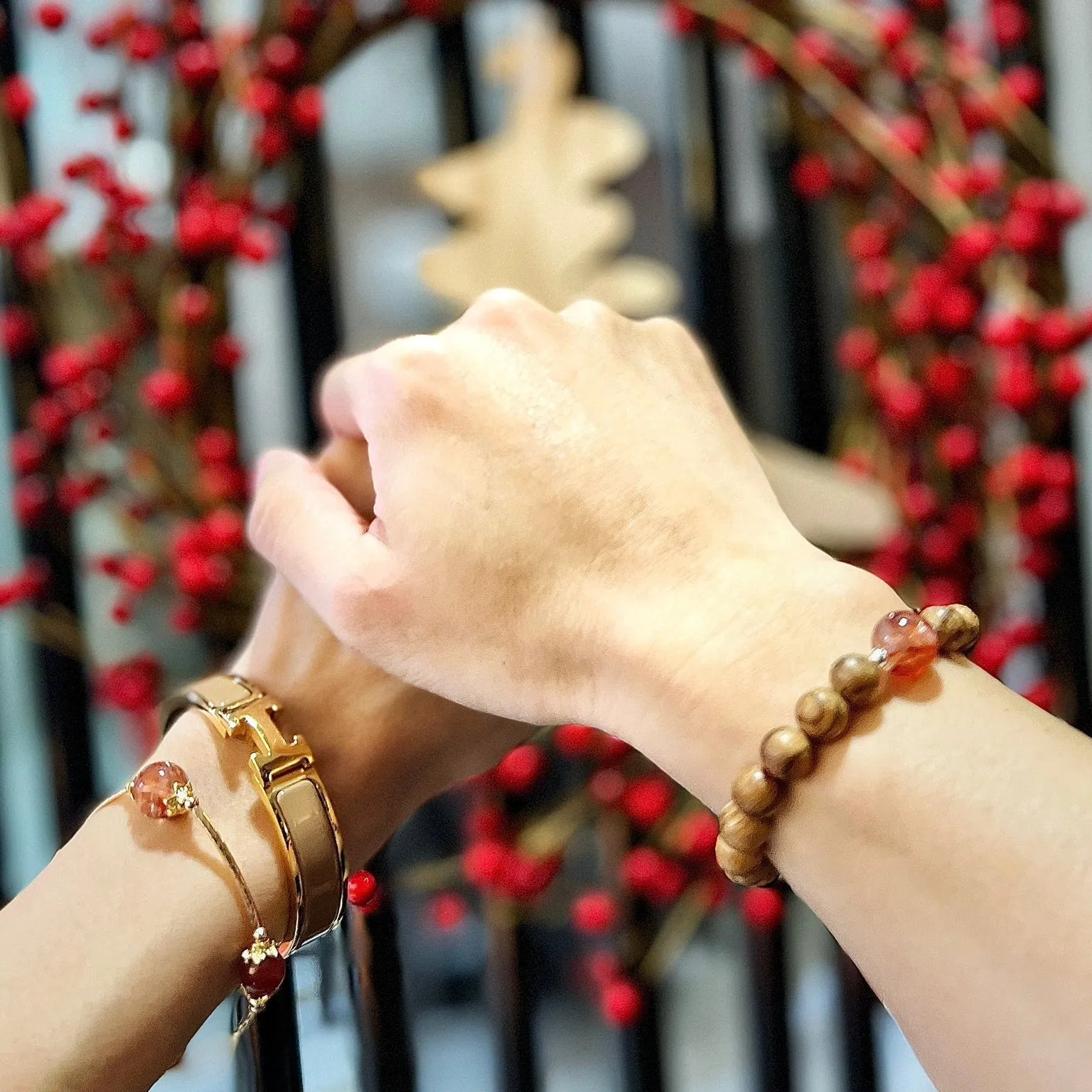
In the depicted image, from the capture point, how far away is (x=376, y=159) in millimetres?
1201

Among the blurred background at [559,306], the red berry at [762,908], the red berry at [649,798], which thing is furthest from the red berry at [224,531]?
the red berry at [762,908]

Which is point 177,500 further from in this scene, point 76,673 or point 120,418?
point 76,673

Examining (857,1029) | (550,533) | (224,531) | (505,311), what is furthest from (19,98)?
(857,1029)

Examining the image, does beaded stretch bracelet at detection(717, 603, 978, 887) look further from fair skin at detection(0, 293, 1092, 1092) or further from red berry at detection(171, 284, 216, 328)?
red berry at detection(171, 284, 216, 328)

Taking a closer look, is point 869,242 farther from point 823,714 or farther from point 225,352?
point 823,714

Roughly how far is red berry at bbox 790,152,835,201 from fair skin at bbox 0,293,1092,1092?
0.72 m

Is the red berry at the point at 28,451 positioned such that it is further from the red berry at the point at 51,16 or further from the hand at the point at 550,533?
the hand at the point at 550,533

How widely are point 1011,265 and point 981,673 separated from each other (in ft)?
2.89

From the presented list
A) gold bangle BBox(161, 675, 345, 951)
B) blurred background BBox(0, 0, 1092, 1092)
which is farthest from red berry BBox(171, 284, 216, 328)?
gold bangle BBox(161, 675, 345, 951)

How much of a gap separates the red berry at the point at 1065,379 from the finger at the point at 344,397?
83 cm

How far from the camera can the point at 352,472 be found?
62 centimetres

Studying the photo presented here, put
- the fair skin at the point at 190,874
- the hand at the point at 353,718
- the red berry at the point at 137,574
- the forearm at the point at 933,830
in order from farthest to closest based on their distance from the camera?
the red berry at the point at 137,574
the hand at the point at 353,718
the fair skin at the point at 190,874
the forearm at the point at 933,830

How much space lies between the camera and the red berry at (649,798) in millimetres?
1060

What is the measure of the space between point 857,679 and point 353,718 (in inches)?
11.6
